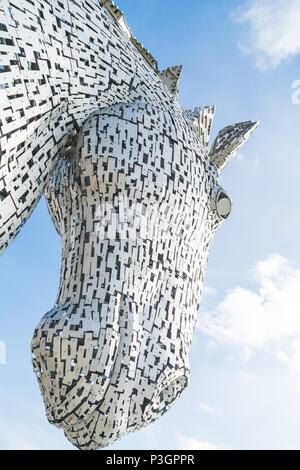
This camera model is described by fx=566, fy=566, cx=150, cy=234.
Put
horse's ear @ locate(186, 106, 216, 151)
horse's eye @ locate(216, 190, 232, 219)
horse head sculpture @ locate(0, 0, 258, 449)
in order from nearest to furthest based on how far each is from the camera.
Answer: horse head sculpture @ locate(0, 0, 258, 449), horse's eye @ locate(216, 190, 232, 219), horse's ear @ locate(186, 106, 216, 151)

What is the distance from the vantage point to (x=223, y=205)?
9.35ft

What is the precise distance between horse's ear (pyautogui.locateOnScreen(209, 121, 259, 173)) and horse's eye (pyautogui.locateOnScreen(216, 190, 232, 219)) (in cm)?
54

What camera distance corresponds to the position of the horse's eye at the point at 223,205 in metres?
2.83

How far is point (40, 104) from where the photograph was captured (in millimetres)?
2146

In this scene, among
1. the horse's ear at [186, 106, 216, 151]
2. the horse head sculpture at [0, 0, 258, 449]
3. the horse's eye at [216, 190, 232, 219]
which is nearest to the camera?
the horse head sculpture at [0, 0, 258, 449]

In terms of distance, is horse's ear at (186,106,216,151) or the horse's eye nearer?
the horse's eye

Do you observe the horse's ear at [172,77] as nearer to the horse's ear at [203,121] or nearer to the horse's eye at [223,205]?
the horse's ear at [203,121]

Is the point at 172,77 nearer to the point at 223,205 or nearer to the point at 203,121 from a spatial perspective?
the point at 203,121

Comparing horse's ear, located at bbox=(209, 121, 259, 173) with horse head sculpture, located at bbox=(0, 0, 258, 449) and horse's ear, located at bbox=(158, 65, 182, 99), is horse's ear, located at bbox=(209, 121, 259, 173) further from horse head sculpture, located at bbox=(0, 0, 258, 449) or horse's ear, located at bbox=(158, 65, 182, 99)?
horse head sculpture, located at bbox=(0, 0, 258, 449)

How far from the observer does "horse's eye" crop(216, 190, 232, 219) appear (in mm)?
2830

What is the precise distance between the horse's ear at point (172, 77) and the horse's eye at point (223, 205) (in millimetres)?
825

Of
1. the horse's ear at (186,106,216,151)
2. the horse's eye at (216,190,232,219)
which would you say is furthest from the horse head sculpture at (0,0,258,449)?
the horse's ear at (186,106,216,151)

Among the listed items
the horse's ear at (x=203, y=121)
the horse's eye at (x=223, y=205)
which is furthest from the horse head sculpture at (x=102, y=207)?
the horse's ear at (x=203, y=121)

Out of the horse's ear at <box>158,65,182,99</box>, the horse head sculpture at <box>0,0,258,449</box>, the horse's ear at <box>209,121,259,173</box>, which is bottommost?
the horse head sculpture at <box>0,0,258,449</box>
